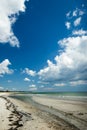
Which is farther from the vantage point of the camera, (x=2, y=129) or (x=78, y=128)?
(x=78, y=128)

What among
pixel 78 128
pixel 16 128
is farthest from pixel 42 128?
pixel 78 128

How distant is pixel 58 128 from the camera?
1302 centimetres

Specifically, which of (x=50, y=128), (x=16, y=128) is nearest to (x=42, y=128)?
(x=50, y=128)

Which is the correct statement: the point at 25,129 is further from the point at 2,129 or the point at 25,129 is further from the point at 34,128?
Answer: the point at 2,129

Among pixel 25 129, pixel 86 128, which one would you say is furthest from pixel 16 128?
pixel 86 128

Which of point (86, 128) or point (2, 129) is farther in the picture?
point (86, 128)

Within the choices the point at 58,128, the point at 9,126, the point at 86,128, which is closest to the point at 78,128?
the point at 86,128

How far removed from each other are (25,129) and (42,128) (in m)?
1.27

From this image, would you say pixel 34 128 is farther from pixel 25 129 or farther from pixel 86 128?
pixel 86 128

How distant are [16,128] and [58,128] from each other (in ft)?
9.98

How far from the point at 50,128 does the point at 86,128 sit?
2.79 meters

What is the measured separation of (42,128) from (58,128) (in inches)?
46.2

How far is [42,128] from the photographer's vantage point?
43.1 ft

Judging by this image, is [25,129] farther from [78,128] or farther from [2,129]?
[78,128]
